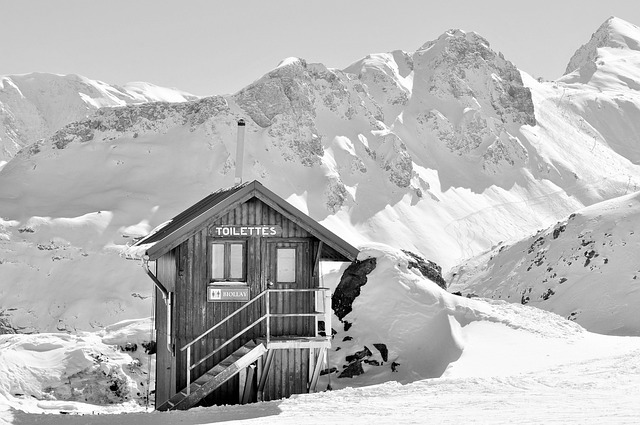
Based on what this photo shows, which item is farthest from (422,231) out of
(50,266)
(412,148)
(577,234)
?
(50,266)

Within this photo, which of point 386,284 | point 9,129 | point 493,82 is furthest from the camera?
point 9,129

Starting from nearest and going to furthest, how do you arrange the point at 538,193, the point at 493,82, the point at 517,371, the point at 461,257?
the point at 517,371
the point at 461,257
the point at 538,193
the point at 493,82

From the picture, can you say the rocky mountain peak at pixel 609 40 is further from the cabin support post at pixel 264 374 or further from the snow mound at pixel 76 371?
the cabin support post at pixel 264 374

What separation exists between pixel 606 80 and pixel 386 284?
110913mm

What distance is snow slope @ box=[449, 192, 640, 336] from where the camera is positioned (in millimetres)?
33750

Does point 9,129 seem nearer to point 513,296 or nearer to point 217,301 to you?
point 513,296

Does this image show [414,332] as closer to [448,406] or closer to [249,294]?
[249,294]

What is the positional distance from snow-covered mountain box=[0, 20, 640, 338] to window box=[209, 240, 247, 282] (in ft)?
61.7

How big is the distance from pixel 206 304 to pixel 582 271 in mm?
25286

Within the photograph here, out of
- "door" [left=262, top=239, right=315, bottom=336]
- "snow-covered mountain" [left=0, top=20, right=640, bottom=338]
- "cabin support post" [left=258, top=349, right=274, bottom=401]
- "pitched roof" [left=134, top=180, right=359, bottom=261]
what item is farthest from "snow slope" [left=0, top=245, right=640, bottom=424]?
"snow-covered mountain" [left=0, top=20, right=640, bottom=338]

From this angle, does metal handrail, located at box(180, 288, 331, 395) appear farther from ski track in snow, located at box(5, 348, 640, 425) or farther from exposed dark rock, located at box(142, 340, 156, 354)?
exposed dark rock, located at box(142, 340, 156, 354)

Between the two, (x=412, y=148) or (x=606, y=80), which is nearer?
(x=412, y=148)

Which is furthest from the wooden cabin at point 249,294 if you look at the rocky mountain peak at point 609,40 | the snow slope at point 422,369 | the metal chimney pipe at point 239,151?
the rocky mountain peak at point 609,40

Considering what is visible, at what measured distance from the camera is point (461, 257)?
2633 inches
